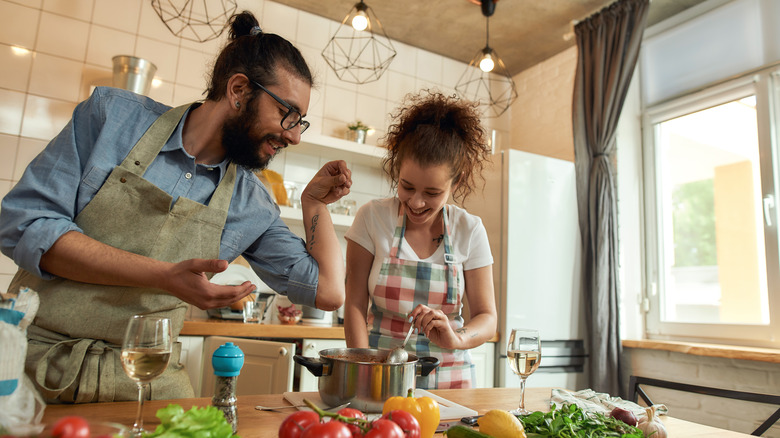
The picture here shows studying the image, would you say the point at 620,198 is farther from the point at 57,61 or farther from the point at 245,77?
the point at 57,61

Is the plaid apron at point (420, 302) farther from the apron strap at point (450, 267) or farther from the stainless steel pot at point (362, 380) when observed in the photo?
the stainless steel pot at point (362, 380)

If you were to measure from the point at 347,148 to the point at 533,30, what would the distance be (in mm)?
1571

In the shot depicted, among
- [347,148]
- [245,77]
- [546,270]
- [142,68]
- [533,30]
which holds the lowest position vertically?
[546,270]

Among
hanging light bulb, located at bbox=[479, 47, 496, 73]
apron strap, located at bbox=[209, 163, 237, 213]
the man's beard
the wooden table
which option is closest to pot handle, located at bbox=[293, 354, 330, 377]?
the wooden table

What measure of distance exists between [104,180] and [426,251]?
0.91m

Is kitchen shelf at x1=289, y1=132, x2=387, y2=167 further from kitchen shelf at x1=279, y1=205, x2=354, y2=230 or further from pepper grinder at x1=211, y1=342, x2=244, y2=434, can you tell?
pepper grinder at x1=211, y1=342, x2=244, y2=434

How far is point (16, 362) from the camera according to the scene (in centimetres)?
62

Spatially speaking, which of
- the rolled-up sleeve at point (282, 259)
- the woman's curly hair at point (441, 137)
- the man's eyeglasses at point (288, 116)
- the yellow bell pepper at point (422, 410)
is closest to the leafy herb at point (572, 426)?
the yellow bell pepper at point (422, 410)

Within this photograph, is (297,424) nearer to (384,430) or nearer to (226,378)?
(384,430)

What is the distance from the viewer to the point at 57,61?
2807 mm

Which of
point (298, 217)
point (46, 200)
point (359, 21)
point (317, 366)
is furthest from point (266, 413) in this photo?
point (359, 21)

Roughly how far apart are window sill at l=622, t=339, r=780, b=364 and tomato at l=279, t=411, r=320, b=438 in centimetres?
237

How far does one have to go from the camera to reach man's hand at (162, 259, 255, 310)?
0.95m

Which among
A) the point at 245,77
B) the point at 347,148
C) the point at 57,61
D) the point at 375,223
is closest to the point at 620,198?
the point at 347,148
